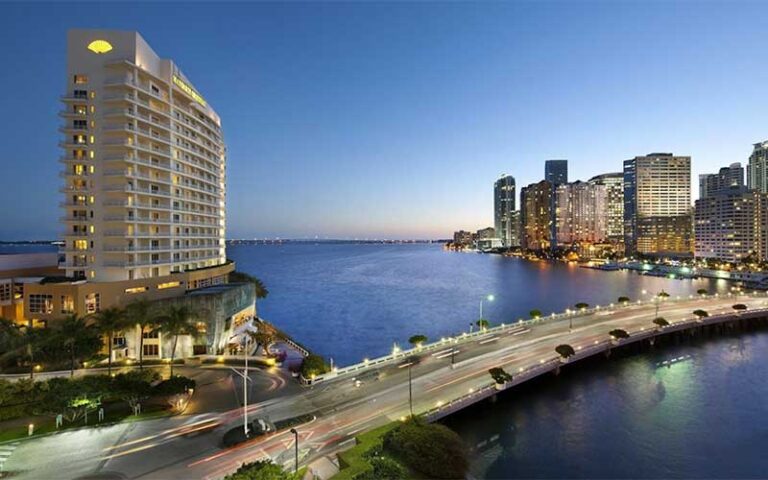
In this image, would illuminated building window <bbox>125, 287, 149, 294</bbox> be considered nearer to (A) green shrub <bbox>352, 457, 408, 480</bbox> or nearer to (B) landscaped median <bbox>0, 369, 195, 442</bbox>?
(B) landscaped median <bbox>0, 369, 195, 442</bbox>

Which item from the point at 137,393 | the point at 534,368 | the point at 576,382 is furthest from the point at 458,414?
the point at 137,393

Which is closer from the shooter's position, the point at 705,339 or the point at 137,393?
the point at 137,393

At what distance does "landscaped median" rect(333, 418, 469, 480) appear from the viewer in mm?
28281

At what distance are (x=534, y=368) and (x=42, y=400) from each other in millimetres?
51663

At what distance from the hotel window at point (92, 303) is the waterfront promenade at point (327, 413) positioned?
27175 millimetres

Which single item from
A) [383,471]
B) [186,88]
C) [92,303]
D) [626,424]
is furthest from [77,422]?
[186,88]

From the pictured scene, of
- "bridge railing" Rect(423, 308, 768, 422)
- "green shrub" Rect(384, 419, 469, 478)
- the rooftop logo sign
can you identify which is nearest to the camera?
"green shrub" Rect(384, 419, 469, 478)

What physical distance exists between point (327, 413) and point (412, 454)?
11.9 meters

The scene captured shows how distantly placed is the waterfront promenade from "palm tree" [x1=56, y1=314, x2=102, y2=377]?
15561mm

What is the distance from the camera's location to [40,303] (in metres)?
56.3

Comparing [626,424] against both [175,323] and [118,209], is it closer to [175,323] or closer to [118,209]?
[175,323]

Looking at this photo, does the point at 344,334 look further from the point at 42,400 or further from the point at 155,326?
the point at 42,400

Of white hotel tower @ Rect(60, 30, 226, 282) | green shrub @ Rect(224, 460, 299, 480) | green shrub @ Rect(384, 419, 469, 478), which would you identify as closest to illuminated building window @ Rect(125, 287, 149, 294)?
white hotel tower @ Rect(60, 30, 226, 282)

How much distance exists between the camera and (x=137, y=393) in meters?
38.0
